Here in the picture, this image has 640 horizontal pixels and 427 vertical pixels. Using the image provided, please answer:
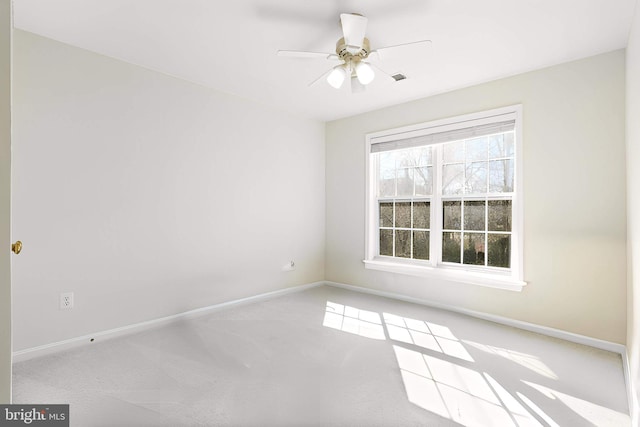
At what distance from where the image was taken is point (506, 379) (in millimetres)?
2246

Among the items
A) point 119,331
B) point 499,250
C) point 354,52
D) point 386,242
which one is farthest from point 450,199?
point 119,331

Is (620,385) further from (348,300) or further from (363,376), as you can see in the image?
(348,300)

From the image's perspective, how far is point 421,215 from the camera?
4172 mm

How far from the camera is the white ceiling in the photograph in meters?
2.24

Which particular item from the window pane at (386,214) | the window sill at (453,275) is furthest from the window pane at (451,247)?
the window pane at (386,214)

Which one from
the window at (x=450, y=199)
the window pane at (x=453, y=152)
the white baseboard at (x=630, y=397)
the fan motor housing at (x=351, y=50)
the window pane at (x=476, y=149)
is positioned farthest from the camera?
the window pane at (x=453, y=152)

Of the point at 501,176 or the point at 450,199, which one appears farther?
the point at 450,199

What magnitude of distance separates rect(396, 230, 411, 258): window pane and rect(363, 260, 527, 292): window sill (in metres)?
0.15

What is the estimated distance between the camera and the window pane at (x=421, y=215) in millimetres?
4113

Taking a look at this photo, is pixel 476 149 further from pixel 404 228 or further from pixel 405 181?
pixel 404 228

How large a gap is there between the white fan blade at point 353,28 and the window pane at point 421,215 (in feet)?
7.62

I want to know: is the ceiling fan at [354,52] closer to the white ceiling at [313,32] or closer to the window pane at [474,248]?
the white ceiling at [313,32]

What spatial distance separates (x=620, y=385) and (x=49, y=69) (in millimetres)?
4704

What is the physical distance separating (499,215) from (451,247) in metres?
0.64
